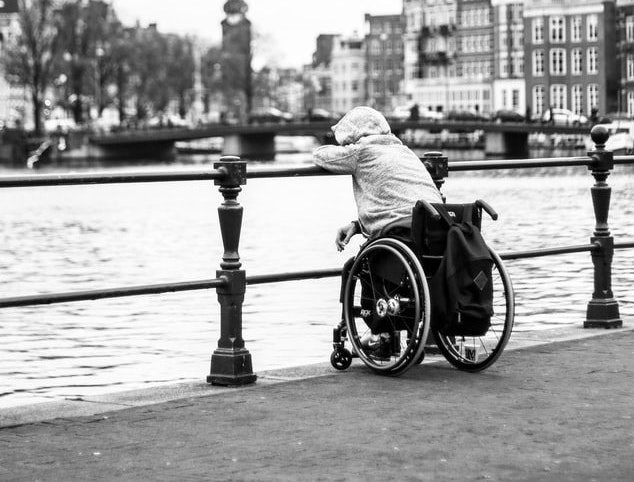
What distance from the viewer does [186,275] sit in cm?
2047

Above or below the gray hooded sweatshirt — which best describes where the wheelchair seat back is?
below

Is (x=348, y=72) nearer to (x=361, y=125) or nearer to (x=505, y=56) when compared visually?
(x=505, y=56)

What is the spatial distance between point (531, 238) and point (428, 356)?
18491mm

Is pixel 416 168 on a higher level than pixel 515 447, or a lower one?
higher

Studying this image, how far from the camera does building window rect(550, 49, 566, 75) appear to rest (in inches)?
4419

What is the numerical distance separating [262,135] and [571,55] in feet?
78.6

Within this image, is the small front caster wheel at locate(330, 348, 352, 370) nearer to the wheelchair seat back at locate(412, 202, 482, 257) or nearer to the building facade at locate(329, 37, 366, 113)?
the wheelchair seat back at locate(412, 202, 482, 257)

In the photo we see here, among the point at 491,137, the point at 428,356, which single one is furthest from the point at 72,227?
the point at 491,137

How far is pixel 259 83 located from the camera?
11750 cm

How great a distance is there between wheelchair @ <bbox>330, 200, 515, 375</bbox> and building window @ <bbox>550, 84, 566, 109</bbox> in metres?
107

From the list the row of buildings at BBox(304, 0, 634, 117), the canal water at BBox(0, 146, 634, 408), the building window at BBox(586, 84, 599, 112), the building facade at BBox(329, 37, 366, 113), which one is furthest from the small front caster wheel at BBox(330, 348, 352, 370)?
the building facade at BBox(329, 37, 366, 113)

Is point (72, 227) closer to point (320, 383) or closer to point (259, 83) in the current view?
point (320, 383)

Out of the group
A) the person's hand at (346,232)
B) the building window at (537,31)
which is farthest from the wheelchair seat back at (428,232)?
the building window at (537,31)

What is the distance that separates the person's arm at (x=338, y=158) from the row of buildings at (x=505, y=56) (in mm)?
82251
